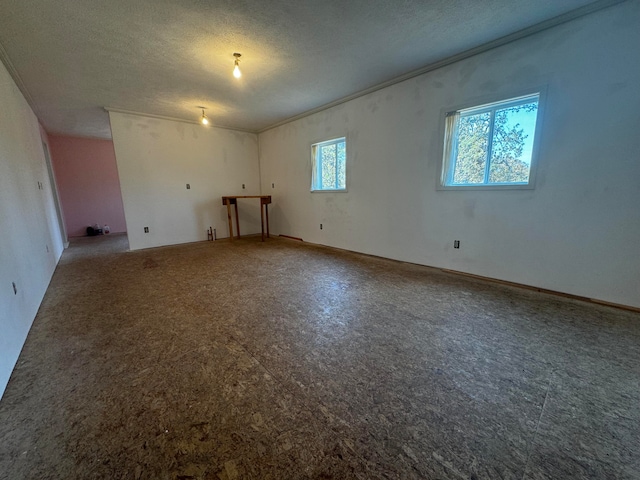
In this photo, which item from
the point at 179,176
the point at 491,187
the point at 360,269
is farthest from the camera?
the point at 179,176

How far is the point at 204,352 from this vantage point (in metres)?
1.79

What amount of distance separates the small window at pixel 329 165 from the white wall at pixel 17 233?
4044mm

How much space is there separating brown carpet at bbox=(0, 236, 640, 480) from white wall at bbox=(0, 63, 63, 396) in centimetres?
18

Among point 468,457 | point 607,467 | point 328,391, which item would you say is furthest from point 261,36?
point 607,467

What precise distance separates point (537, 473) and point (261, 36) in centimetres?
362

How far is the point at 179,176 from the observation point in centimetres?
541

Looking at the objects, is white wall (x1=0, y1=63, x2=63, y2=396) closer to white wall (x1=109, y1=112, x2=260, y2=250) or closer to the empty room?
the empty room

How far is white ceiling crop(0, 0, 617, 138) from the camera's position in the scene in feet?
6.91

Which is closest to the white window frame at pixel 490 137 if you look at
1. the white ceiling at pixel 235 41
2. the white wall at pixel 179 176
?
the white ceiling at pixel 235 41

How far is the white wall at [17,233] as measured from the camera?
67.6 inches

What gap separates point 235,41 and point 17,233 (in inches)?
108

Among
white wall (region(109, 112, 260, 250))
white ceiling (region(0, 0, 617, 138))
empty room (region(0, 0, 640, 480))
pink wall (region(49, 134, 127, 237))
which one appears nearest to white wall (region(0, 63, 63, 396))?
empty room (region(0, 0, 640, 480))

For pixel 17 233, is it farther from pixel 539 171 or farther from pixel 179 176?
pixel 539 171

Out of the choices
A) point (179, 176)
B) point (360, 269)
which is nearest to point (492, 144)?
point (360, 269)
